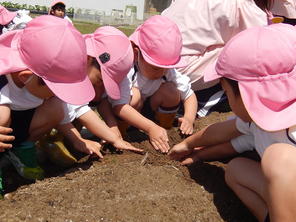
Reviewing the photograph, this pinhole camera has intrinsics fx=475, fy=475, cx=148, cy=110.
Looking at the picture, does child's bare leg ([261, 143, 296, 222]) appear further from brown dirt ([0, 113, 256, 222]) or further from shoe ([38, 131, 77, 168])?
shoe ([38, 131, 77, 168])

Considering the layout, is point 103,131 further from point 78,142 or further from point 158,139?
point 158,139

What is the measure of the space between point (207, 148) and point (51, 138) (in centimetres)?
85

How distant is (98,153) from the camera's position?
2.44 m

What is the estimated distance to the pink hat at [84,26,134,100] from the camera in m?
2.56

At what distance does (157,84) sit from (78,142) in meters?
0.75

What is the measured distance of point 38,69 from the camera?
2.00 m

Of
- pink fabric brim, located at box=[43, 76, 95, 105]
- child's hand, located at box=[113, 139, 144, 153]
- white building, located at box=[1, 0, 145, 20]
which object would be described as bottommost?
white building, located at box=[1, 0, 145, 20]

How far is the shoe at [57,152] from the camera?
97.8 inches

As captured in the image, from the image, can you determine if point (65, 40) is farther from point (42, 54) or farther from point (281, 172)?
point (281, 172)

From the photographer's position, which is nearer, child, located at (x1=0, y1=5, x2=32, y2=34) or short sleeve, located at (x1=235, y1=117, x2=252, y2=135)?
short sleeve, located at (x1=235, y1=117, x2=252, y2=135)

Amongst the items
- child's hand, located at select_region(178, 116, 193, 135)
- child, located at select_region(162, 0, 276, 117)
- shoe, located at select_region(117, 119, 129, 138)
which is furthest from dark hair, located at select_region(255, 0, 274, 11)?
shoe, located at select_region(117, 119, 129, 138)

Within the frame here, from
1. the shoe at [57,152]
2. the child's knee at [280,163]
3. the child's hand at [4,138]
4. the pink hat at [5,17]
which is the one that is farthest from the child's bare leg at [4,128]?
the pink hat at [5,17]

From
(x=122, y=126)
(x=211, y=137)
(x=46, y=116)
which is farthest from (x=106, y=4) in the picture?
(x=211, y=137)

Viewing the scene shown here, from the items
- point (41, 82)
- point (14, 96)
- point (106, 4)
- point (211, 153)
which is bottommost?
point (106, 4)
